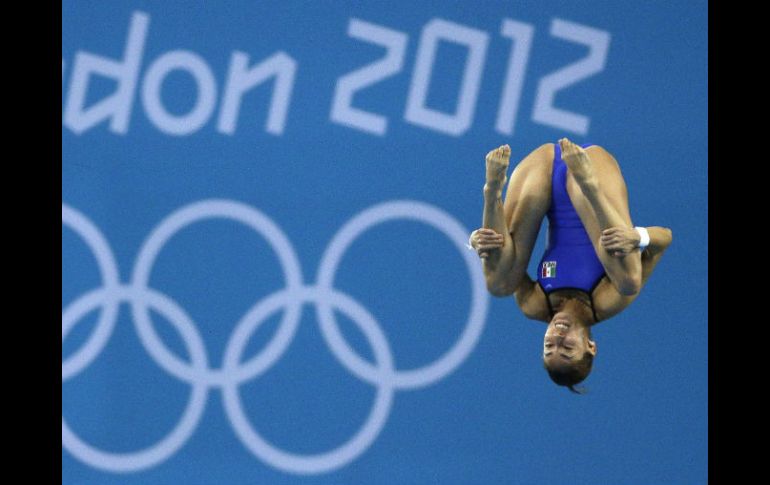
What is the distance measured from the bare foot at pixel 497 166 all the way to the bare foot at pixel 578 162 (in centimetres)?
28

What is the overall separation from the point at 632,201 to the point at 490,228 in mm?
2389

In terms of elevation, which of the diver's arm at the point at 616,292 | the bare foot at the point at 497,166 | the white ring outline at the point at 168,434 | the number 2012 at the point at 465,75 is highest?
the number 2012 at the point at 465,75

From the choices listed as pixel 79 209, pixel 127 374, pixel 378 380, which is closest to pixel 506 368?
pixel 378 380

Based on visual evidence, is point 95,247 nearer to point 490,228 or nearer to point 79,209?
point 79,209

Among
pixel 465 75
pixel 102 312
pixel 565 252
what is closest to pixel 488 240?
pixel 565 252

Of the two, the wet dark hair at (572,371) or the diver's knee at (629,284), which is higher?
the diver's knee at (629,284)

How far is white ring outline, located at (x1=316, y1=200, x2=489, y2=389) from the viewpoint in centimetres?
742

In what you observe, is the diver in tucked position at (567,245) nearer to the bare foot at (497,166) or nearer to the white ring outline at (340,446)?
the bare foot at (497,166)

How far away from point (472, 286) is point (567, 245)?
2.03 m

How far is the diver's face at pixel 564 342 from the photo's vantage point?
522cm

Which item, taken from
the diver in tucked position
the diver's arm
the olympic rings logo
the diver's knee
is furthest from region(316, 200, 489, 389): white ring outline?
the diver's knee

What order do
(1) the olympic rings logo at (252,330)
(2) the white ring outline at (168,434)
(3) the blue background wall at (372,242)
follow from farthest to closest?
(2) the white ring outline at (168,434)
(1) the olympic rings logo at (252,330)
(3) the blue background wall at (372,242)

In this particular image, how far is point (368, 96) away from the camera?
7.51 meters

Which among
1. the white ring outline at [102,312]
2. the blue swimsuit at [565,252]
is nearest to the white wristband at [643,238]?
the blue swimsuit at [565,252]
